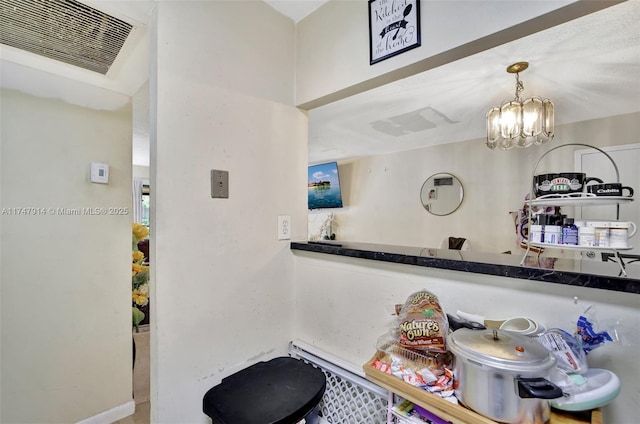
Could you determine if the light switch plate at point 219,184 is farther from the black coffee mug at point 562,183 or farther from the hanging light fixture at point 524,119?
the hanging light fixture at point 524,119

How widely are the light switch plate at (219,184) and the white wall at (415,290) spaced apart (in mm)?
504

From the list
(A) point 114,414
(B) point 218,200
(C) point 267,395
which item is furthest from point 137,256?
(C) point 267,395

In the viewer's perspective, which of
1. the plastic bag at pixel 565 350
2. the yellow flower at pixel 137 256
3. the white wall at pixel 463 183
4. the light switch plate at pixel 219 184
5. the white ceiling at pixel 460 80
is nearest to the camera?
the plastic bag at pixel 565 350

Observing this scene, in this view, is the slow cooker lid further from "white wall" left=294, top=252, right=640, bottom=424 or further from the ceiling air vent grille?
the ceiling air vent grille

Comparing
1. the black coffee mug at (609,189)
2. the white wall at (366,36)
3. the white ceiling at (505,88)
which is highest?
the white ceiling at (505,88)

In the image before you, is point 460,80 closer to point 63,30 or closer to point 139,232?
point 63,30

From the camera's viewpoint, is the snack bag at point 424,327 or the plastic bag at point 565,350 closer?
the plastic bag at point 565,350

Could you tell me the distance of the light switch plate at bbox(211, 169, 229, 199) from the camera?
3.76 feet

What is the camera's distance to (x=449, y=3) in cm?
93

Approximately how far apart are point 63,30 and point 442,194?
3761 mm

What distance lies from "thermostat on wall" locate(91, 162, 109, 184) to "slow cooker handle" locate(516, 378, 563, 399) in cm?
213

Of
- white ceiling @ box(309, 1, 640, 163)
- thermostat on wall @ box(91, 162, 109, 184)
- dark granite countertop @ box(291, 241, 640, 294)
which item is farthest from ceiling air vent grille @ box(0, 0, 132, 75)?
white ceiling @ box(309, 1, 640, 163)

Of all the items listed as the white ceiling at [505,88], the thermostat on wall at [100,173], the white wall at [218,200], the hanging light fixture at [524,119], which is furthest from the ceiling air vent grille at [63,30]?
the hanging light fixture at [524,119]

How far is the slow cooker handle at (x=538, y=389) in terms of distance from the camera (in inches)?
21.4
